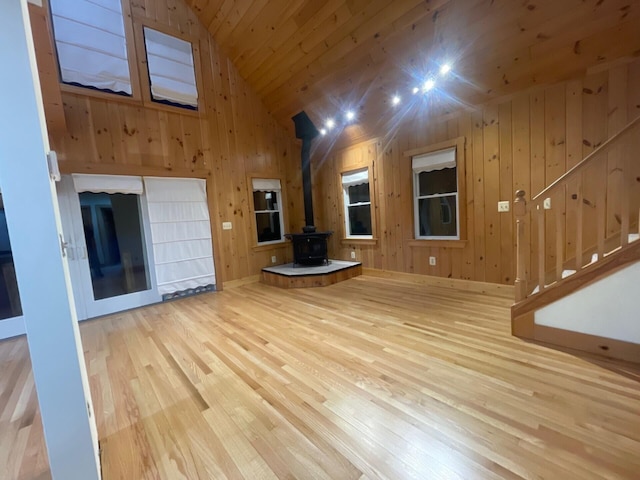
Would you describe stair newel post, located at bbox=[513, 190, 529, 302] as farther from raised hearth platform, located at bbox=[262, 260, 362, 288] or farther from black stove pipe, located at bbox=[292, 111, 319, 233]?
black stove pipe, located at bbox=[292, 111, 319, 233]

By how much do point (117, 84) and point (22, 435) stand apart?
13.2ft

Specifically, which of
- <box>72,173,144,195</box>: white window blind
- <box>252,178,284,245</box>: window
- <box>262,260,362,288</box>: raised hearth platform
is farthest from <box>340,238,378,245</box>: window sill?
<box>72,173,144,195</box>: white window blind

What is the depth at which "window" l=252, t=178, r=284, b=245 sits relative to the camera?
211 inches

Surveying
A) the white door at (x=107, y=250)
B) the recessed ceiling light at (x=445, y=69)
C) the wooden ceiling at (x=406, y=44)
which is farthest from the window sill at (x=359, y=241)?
the white door at (x=107, y=250)

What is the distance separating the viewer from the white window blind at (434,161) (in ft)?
12.7

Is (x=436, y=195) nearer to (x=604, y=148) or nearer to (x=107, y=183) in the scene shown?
(x=604, y=148)

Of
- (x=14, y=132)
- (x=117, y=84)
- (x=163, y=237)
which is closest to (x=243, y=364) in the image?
(x=14, y=132)

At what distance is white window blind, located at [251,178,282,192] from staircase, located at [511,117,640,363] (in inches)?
163

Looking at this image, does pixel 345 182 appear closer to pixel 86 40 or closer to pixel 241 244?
pixel 241 244

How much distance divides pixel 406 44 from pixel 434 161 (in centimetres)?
153

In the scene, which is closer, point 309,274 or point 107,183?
point 107,183

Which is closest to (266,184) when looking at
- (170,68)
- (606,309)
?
(170,68)

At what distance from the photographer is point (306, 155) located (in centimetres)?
539

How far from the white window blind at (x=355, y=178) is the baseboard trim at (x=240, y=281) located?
2.44 meters
